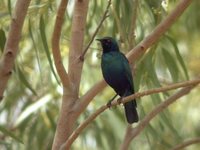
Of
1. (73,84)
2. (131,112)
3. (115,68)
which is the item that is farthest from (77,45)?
(115,68)

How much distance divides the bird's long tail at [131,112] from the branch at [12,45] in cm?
85

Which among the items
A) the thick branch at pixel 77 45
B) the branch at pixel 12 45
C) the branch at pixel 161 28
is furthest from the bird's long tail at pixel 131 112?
the branch at pixel 12 45

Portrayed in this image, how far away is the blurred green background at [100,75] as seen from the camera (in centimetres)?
309

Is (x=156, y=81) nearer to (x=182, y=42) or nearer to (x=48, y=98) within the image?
(x=48, y=98)

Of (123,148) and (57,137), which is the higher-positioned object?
(57,137)

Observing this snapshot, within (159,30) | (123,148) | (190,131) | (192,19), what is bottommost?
(190,131)

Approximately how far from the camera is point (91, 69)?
14.5 feet

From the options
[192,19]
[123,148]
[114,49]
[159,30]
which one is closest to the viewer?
[159,30]

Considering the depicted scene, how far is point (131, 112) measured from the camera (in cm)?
327

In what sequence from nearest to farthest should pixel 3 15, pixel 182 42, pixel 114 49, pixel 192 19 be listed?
pixel 3 15 → pixel 114 49 → pixel 192 19 → pixel 182 42

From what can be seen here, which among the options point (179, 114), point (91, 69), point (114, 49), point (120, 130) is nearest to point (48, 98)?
point (91, 69)

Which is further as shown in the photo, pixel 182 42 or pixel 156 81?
pixel 182 42

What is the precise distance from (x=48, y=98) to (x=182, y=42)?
2.33 metres

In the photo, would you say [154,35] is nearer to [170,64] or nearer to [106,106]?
[106,106]
